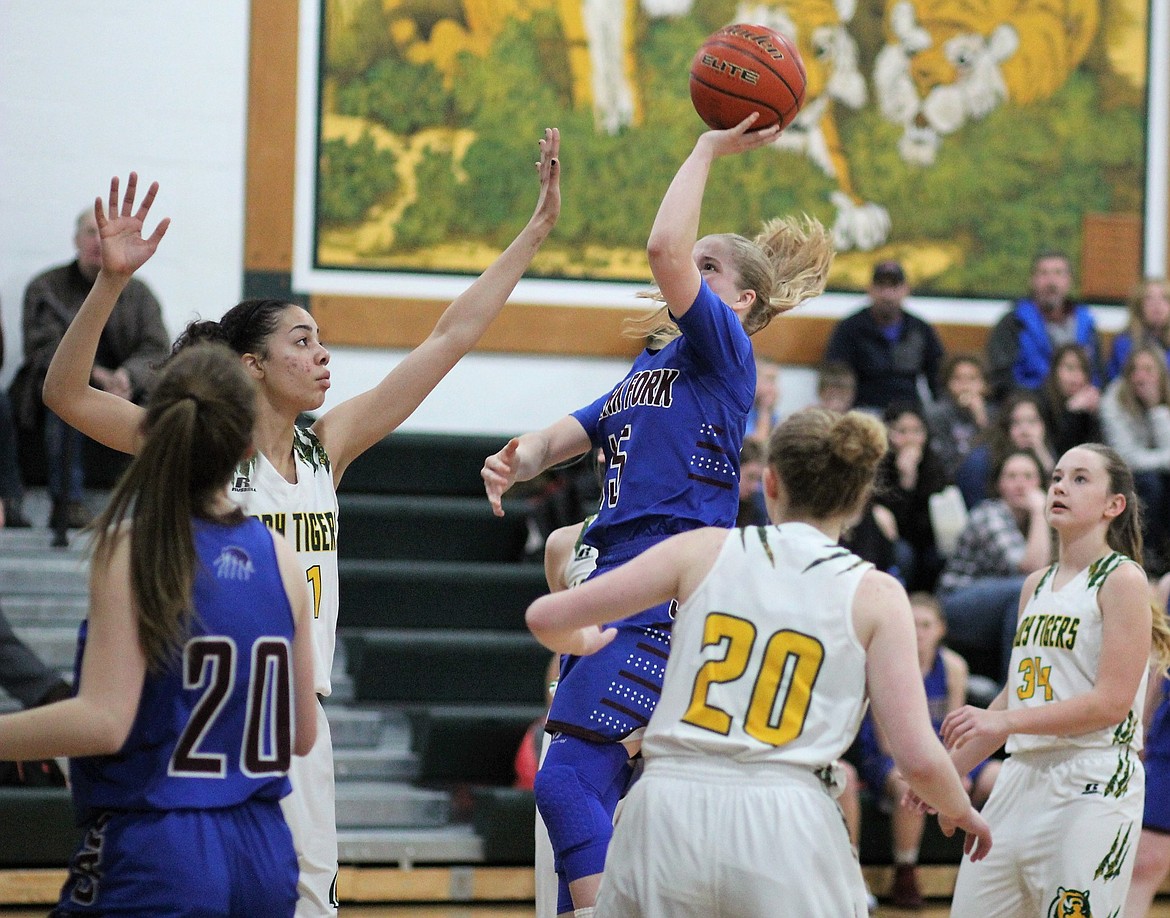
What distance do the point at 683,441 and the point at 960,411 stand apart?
19.1 feet

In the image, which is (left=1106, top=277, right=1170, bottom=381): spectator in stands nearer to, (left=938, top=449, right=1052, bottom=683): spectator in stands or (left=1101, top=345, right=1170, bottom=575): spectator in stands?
(left=1101, top=345, right=1170, bottom=575): spectator in stands

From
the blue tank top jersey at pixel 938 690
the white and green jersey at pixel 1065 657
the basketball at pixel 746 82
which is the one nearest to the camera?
the basketball at pixel 746 82

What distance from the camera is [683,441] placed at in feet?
12.0

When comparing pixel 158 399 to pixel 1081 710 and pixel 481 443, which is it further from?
pixel 481 443

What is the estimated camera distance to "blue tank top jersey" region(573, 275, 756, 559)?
3.63m

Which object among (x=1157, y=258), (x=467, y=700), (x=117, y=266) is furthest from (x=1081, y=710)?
(x=1157, y=258)

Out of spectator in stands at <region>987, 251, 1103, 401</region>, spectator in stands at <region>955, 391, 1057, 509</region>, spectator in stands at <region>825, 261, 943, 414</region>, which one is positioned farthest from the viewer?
spectator in stands at <region>987, 251, 1103, 401</region>

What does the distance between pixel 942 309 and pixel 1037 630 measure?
20.0 feet

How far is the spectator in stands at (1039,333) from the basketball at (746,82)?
19.6ft

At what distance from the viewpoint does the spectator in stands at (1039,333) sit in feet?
31.4

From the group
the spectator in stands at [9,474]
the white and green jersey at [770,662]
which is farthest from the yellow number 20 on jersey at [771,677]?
the spectator in stands at [9,474]

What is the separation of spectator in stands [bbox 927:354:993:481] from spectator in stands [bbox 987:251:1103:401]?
0.43m

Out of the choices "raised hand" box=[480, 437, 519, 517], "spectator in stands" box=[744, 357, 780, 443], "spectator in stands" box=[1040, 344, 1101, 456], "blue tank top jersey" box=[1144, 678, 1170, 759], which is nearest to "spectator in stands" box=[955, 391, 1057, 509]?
"spectator in stands" box=[1040, 344, 1101, 456]

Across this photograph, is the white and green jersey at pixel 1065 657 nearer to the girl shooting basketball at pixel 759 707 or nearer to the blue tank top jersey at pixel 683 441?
the blue tank top jersey at pixel 683 441
